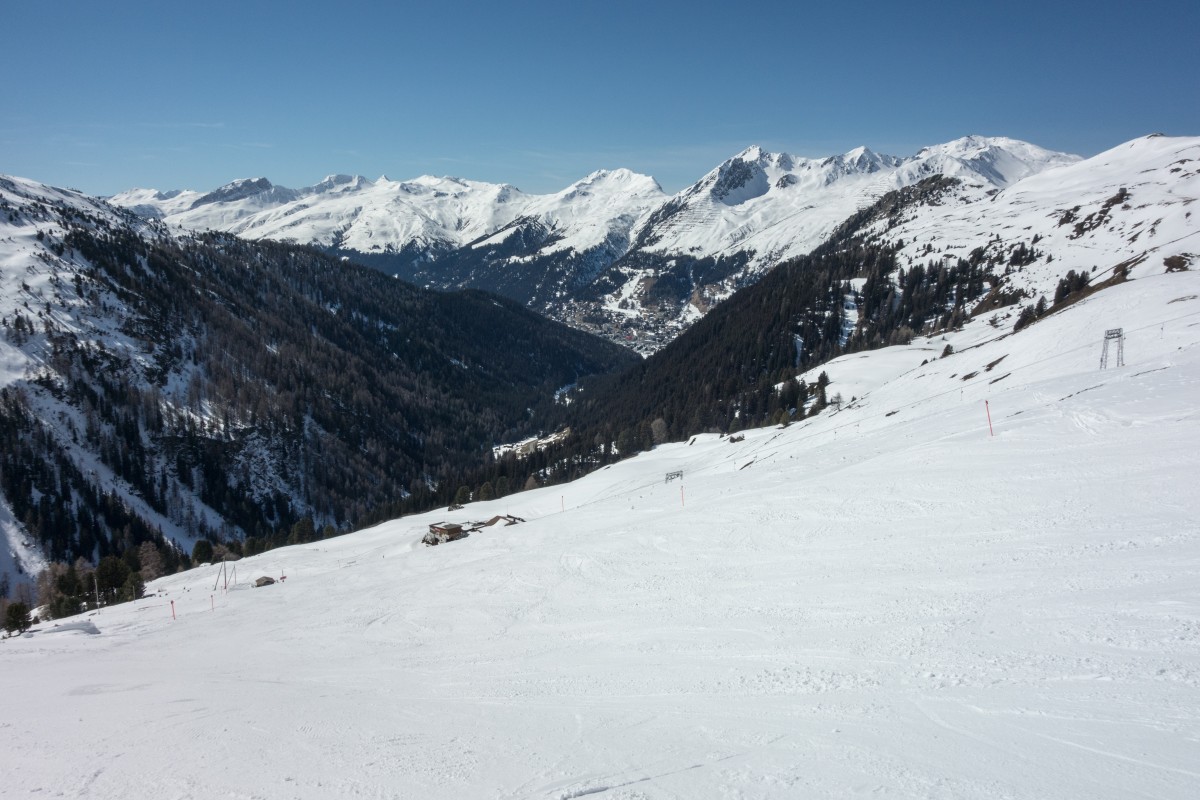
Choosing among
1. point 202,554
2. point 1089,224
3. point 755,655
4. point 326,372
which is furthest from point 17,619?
point 1089,224

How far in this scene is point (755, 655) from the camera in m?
14.0

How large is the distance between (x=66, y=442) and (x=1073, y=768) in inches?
6490

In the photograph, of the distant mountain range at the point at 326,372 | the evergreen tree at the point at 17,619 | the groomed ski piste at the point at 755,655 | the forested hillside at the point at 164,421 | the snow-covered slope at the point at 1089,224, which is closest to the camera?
the groomed ski piste at the point at 755,655

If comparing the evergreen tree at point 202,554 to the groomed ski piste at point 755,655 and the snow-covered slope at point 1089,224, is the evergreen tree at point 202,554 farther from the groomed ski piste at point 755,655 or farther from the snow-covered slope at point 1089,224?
the snow-covered slope at point 1089,224

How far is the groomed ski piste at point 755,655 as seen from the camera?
364 inches

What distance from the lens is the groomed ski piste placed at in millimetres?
9234

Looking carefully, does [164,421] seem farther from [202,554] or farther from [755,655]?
[755,655]

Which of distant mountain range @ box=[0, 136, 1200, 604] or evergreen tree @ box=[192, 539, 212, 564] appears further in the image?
distant mountain range @ box=[0, 136, 1200, 604]

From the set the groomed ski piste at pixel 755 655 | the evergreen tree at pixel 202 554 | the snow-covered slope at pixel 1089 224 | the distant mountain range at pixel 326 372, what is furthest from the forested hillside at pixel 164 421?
the snow-covered slope at pixel 1089 224

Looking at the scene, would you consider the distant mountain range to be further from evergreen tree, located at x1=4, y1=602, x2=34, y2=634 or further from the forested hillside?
evergreen tree, located at x1=4, y1=602, x2=34, y2=634

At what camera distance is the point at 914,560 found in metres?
18.2

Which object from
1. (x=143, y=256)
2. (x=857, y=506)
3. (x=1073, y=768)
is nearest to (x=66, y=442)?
(x=143, y=256)

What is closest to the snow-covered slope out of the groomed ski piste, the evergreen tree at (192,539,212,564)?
the groomed ski piste

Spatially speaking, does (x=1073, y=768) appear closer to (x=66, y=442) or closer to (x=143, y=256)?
(x=66, y=442)
